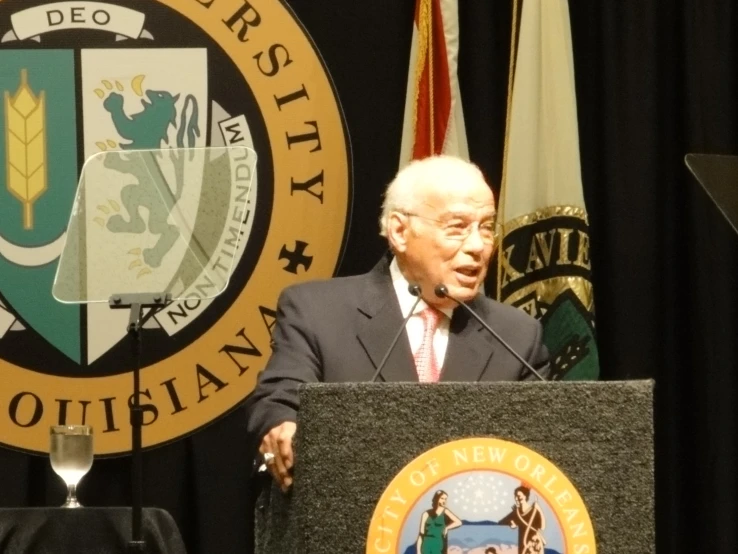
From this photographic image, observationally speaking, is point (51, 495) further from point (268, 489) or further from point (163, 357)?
point (268, 489)

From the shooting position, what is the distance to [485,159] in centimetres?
366

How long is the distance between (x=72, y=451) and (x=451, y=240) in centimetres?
105

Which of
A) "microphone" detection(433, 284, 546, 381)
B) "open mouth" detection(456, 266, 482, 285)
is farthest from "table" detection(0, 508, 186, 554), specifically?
"microphone" detection(433, 284, 546, 381)

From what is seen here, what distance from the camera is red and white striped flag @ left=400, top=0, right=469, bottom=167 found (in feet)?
11.6

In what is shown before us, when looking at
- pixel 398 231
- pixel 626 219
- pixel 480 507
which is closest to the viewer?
pixel 480 507

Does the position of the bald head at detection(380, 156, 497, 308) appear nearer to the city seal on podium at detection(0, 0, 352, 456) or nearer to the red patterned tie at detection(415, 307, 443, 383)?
the red patterned tie at detection(415, 307, 443, 383)

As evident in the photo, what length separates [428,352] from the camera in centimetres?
267

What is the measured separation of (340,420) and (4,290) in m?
2.03

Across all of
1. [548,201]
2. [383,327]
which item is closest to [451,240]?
[383,327]

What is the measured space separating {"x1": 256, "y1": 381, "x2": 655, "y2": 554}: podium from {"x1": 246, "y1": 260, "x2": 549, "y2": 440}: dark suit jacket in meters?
0.58

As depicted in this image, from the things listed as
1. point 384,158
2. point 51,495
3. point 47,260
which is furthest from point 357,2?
point 51,495

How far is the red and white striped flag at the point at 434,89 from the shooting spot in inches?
140

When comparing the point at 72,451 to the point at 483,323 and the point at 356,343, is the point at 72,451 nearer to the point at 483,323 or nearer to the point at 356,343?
the point at 356,343

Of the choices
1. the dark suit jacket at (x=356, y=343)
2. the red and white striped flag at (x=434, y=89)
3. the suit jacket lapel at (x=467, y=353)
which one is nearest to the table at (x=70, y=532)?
the dark suit jacket at (x=356, y=343)
